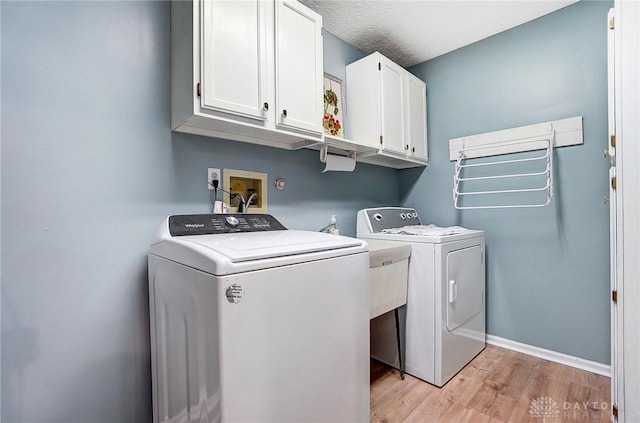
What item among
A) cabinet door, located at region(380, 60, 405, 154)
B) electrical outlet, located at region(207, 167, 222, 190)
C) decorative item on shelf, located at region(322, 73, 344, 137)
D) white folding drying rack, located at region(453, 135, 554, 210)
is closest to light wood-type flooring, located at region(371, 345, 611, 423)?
white folding drying rack, located at region(453, 135, 554, 210)

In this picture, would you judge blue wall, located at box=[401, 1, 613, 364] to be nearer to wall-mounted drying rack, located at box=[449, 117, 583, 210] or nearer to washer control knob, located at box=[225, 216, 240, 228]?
wall-mounted drying rack, located at box=[449, 117, 583, 210]

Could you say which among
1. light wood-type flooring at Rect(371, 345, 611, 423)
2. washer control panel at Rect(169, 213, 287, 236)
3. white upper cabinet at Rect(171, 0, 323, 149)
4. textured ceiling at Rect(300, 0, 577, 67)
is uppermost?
textured ceiling at Rect(300, 0, 577, 67)

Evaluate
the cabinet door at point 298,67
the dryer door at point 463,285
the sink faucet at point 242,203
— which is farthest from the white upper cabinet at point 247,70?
the dryer door at point 463,285

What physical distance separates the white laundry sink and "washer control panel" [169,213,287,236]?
0.57m

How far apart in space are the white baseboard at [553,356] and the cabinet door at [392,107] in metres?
1.66

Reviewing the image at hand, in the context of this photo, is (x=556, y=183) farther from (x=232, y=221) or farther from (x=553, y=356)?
(x=232, y=221)

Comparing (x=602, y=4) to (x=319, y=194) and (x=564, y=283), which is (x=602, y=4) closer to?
(x=564, y=283)

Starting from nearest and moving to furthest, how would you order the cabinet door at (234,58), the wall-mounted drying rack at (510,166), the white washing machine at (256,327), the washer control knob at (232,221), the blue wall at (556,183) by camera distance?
1. the white washing machine at (256,327)
2. the cabinet door at (234,58)
3. the washer control knob at (232,221)
4. the blue wall at (556,183)
5. the wall-mounted drying rack at (510,166)

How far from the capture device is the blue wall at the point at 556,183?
1.92 meters

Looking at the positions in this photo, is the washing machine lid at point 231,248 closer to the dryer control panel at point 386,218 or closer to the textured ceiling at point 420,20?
the dryer control panel at point 386,218

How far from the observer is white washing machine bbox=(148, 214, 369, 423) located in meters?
0.88

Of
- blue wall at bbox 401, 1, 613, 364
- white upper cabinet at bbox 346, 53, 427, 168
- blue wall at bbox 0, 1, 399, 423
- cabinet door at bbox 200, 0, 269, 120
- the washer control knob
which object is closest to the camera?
blue wall at bbox 0, 1, 399, 423

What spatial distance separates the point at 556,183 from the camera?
207 centimetres

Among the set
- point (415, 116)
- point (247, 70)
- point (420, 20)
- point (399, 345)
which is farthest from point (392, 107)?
point (399, 345)
